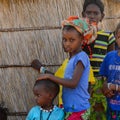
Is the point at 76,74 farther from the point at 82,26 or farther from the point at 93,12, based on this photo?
the point at 93,12

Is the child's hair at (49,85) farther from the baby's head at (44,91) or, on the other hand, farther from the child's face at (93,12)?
the child's face at (93,12)

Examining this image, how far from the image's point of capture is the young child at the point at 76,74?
3.29 m

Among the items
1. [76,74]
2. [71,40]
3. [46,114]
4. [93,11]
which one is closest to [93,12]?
[93,11]

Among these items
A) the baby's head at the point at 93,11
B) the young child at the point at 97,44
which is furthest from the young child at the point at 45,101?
the baby's head at the point at 93,11

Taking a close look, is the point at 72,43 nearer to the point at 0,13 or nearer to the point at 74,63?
the point at 74,63

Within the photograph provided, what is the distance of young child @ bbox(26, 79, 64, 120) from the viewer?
3.39 metres

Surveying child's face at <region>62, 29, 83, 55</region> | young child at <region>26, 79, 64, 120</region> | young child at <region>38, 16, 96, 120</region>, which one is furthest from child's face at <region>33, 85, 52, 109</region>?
child's face at <region>62, 29, 83, 55</region>

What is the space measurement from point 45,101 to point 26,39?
139 centimetres

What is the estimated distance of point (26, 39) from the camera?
4609mm

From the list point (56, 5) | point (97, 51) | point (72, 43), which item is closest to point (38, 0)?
point (56, 5)

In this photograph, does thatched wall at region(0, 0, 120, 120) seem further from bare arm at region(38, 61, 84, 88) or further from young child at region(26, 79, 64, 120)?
bare arm at region(38, 61, 84, 88)

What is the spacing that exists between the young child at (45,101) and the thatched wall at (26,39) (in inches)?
48.4

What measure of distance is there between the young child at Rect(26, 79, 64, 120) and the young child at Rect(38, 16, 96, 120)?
0.28 ft

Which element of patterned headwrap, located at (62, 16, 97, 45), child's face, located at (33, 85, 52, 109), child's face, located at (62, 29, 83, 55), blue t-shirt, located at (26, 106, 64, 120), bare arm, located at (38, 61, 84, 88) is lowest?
blue t-shirt, located at (26, 106, 64, 120)
